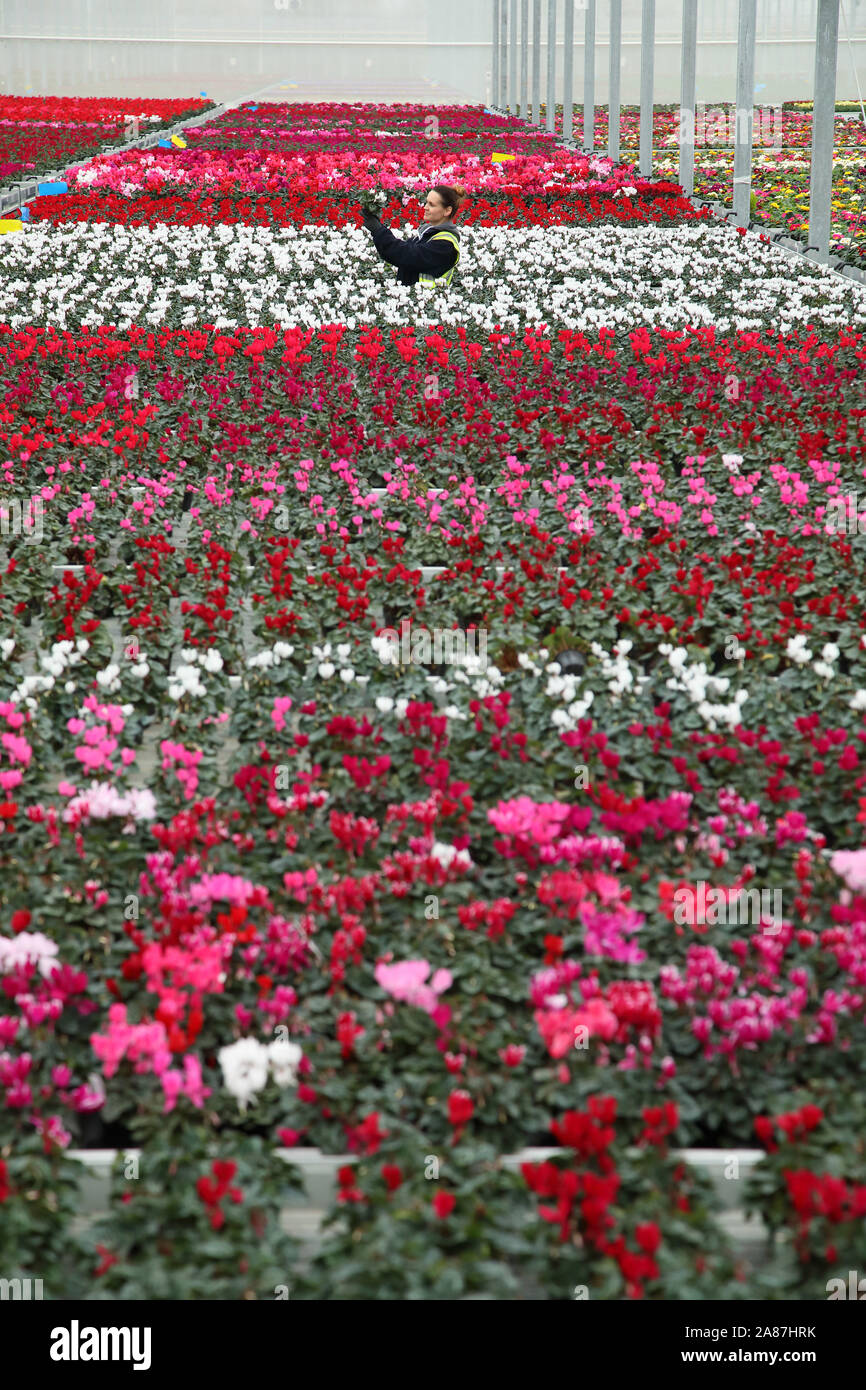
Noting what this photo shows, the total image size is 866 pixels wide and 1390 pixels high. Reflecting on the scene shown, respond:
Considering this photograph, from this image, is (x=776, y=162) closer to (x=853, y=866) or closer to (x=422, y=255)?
(x=422, y=255)

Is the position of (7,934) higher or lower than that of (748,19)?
lower

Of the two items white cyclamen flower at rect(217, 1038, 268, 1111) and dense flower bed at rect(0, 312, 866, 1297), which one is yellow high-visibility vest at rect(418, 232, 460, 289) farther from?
white cyclamen flower at rect(217, 1038, 268, 1111)

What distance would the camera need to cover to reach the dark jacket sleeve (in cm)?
932

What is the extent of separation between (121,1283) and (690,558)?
3.83 m

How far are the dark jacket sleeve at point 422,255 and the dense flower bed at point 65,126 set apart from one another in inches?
480

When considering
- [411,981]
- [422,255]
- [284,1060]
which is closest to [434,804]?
[411,981]

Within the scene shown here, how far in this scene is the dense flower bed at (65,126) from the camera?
21125 mm

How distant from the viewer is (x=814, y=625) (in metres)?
4.60

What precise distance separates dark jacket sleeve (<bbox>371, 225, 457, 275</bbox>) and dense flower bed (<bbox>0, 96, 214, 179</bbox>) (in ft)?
40.0

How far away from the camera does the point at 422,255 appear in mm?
9375

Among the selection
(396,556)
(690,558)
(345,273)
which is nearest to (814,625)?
(690,558)

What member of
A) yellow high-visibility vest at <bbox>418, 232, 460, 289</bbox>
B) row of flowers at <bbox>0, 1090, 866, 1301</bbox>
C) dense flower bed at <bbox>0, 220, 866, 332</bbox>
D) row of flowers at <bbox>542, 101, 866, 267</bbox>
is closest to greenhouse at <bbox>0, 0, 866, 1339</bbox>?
row of flowers at <bbox>0, 1090, 866, 1301</bbox>

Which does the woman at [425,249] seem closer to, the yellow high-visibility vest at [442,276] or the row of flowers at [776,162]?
the yellow high-visibility vest at [442,276]

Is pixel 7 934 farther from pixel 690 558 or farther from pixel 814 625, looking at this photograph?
pixel 690 558
